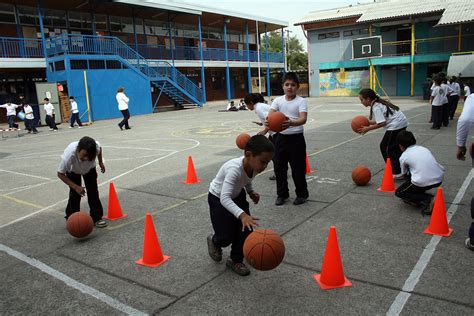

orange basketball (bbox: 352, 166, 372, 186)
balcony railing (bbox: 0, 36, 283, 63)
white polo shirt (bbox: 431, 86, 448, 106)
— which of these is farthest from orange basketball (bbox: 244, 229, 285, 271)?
balcony railing (bbox: 0, 36, 283, 63)

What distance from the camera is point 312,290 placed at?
3.68 m

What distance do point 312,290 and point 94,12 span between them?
2982 centimetres

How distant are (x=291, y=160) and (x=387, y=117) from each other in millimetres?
2166

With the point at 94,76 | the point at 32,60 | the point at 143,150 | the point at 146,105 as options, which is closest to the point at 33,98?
the point at 32,60

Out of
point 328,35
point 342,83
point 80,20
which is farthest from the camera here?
point 328,35

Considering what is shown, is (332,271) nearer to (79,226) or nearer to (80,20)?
(79,226)

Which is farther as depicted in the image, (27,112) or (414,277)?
(27,112)

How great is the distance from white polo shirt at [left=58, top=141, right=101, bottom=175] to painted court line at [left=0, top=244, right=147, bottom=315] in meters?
1.15

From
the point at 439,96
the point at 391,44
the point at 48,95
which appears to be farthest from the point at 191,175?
the point at 391,44

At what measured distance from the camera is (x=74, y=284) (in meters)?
4.03

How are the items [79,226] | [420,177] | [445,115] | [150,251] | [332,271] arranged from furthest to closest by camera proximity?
[445,115], [420,177], [79,226], [150,251], [332,271]

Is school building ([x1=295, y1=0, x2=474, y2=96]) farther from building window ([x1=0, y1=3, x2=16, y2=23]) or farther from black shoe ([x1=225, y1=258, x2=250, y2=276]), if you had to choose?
black shoe ([x1=225, y1=258, x2=250, y2=276])

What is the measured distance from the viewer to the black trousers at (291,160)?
6078 mm

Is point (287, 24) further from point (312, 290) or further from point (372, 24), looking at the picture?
point (312, 290)
